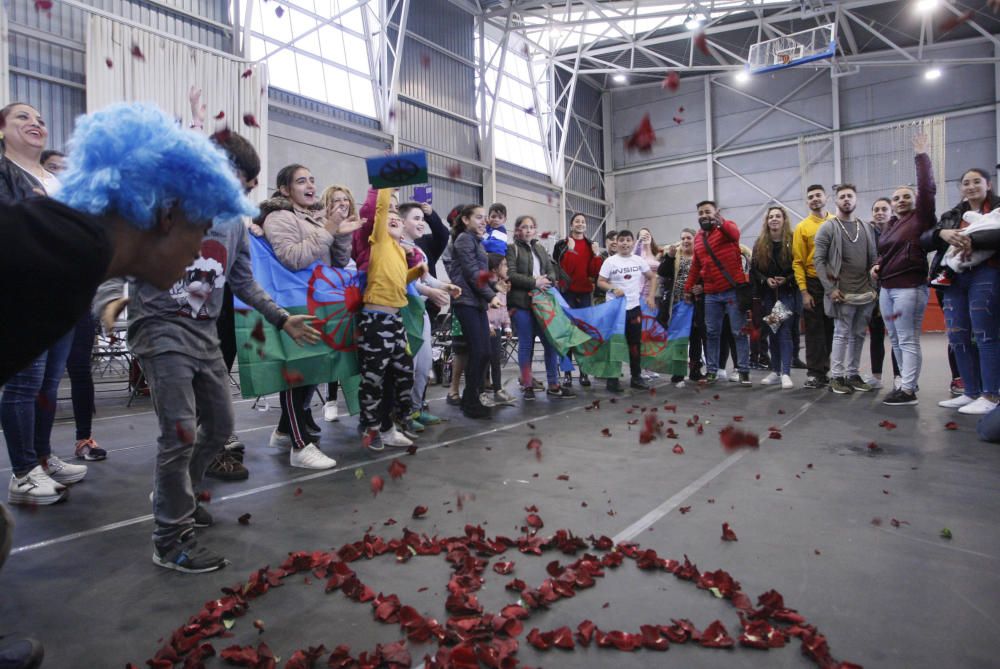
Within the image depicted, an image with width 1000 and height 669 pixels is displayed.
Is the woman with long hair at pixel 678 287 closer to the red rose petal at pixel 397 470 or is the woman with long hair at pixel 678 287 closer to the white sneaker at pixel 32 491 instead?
the red rose petal at pixel 397 470

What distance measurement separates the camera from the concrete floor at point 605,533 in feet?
5.08

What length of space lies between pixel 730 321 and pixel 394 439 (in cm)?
388

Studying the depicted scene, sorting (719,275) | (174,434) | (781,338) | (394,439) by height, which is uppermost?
(719,275)

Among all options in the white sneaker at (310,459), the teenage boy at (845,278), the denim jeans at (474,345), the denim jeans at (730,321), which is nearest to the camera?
the white sneaker at (310,459)

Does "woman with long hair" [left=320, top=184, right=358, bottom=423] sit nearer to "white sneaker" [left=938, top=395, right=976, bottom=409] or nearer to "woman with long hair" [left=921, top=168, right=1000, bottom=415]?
"woman with long hair" [left=921, top=168, right=1000, bottom=415]

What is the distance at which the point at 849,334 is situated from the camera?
5.50m

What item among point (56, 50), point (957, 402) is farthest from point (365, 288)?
point (56, 50)

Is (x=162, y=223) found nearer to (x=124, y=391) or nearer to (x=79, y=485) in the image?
(x=79, y=485)

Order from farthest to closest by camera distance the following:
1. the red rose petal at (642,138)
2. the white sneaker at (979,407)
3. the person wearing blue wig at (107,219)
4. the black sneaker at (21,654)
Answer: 1. the red rose petal at (642,138)
2. the white sneaker at (979,407)
3. the black sneaker at (21,654)
4. the person wearing blue wig at (107,219)

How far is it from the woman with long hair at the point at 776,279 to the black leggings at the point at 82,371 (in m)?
5.41

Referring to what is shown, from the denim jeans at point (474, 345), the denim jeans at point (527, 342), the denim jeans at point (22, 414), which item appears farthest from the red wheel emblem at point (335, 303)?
the denim jeans at point (527, 342)

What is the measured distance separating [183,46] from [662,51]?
13.9 m

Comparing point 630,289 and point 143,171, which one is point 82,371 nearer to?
point 143,171

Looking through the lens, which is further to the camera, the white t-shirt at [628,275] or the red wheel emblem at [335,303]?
the white t-shirt at [628,275]
